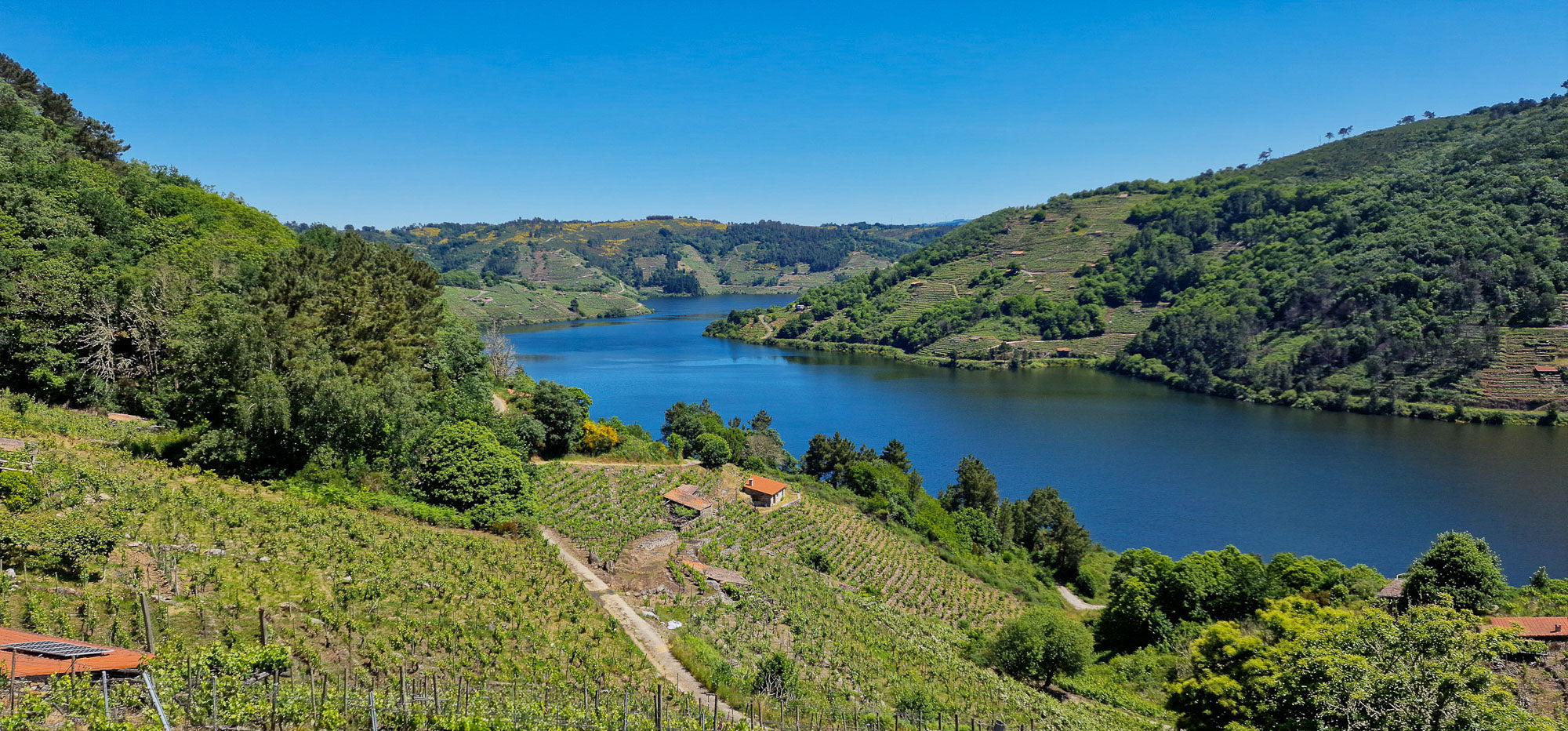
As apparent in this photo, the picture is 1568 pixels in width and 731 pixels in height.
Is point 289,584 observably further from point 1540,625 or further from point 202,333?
point 1540,625

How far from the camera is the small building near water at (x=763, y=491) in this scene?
125 feet

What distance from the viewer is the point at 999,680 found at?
23.4 metres

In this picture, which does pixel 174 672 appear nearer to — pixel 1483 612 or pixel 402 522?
pixel 402 522

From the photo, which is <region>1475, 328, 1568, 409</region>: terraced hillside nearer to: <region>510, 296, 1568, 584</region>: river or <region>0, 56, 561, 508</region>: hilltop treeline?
<region>510, 296, 1568, 584</region>: river

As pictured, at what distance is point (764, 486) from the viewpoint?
39031mm

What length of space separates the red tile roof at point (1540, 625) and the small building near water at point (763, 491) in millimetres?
26527

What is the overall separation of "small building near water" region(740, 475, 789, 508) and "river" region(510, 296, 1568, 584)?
903 inches

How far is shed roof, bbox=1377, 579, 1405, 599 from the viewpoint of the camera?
84.7 ft

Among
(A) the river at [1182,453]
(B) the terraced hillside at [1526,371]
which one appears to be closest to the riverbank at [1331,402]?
(B) the terraced hillside at [1526,371]

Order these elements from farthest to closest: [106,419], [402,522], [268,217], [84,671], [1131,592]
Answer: [268,217], [1131,592], [106,419], [402,522], [84,671]

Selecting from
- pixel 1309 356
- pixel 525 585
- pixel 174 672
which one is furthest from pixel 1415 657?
pixel 1309 356

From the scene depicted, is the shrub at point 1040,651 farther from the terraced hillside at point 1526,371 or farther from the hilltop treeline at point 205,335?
the terraced hillside at point 1526,371

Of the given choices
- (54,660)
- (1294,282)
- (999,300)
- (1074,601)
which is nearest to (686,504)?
(1074,601)

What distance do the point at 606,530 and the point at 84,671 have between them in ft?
64.7
